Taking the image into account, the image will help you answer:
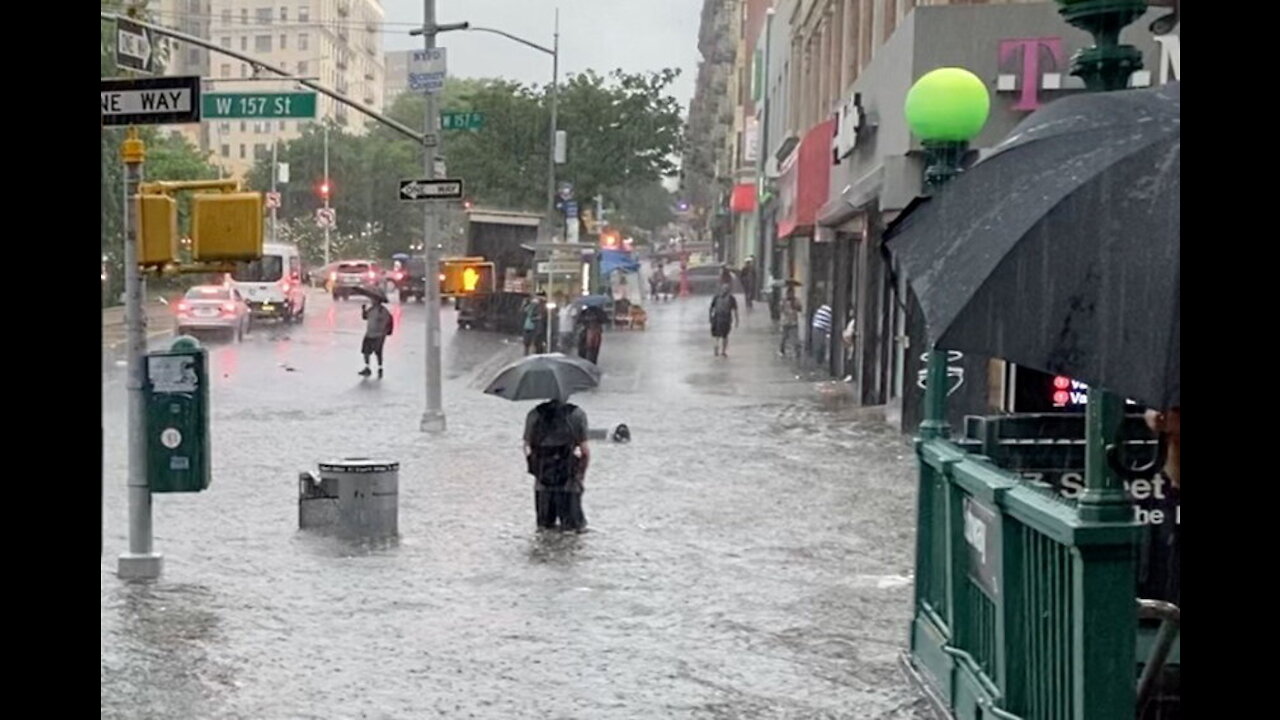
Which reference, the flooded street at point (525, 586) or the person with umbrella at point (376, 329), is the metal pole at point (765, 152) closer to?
the person with umbrella at point (376, 329)

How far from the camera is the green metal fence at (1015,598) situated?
519 centimetres

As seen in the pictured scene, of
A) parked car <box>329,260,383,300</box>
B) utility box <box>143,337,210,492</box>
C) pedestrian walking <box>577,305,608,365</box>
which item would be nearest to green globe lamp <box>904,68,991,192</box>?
utility box <box>143,337,210,492</box>

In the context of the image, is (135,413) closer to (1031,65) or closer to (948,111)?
(948,111)

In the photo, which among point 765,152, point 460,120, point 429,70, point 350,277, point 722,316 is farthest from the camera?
point 765,152

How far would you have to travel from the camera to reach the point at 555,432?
1308 cm

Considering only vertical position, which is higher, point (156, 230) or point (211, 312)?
point (156, 230)

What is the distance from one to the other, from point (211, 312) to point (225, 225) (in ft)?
97.1

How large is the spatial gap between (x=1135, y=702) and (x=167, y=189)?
7.74m

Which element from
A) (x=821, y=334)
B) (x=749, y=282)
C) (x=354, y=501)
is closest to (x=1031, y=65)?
(x=354, y=501)

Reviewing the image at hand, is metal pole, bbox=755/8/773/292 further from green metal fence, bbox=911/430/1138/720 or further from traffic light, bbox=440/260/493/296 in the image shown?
green metal fence, bbox=911/430/1138/720

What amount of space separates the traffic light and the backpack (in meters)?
9.52

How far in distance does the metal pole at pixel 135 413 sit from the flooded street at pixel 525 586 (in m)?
0.23

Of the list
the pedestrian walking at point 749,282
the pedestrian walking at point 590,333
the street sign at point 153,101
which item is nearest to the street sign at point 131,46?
the street sign at point 153,101

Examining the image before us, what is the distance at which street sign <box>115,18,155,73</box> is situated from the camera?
10.6 meters
